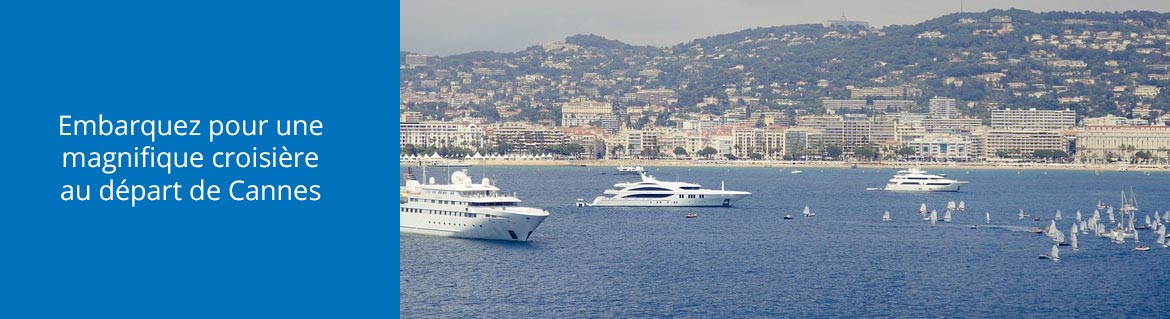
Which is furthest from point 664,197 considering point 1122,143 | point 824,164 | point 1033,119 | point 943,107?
point 943,107

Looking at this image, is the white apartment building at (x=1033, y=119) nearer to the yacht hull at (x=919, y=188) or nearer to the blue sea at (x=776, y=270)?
the yacht hull at (x=919, y=188)

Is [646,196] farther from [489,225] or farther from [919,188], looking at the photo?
[919,188]

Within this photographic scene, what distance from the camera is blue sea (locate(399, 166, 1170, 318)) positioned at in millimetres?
26172

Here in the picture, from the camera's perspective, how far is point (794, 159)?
142m

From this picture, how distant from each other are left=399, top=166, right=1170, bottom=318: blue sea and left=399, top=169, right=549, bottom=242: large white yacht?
0.55 m

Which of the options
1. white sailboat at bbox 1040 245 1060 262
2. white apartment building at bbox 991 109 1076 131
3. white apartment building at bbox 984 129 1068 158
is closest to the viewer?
white sailboat at bbox 1040 245 1060 262

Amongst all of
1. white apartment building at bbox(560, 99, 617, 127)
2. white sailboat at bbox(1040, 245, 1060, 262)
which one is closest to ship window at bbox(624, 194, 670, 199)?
white sailboat at bbox(1040, 245, 1060, 262)

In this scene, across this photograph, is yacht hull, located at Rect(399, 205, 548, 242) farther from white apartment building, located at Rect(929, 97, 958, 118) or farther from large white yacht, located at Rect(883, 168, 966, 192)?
white apartment building, located at Rect(929, 97, 958, 118)

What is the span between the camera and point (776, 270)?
32.1 meters

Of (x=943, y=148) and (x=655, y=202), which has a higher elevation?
(x=943, y=148)

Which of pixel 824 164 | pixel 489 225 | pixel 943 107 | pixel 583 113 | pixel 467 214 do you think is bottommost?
pixel 489 225

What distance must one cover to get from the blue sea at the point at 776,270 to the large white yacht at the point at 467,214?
55cm

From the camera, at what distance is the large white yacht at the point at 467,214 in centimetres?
3769

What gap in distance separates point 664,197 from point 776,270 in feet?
79.4
